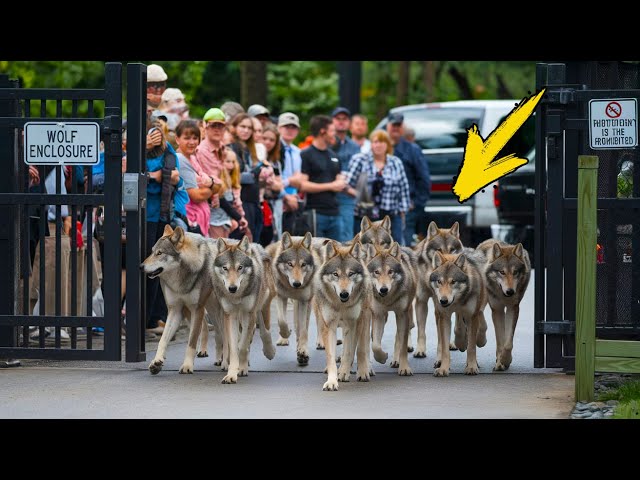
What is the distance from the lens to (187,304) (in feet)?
37.2

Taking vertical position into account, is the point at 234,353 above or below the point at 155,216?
below

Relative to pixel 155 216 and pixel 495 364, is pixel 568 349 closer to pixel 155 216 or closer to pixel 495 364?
pixel 495 364

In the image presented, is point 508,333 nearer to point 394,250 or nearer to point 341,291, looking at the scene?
point 394,250

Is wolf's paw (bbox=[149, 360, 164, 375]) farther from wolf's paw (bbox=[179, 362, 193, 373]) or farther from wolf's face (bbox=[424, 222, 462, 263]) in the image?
wolf's face (bbox=[424, 222, 462, 263])

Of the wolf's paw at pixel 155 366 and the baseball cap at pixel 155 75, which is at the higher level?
the baseball cap at pixel 155 75

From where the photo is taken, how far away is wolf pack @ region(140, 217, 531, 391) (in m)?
10.8

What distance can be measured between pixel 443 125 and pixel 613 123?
13.1m

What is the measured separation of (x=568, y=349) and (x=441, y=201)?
12030 mm

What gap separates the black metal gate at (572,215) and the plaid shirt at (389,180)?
7.84 meters

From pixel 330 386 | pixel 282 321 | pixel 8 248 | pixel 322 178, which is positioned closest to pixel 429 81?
pixel 322 178

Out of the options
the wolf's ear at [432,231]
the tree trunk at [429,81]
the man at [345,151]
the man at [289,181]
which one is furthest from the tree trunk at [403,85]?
the wolf's ear at [432,231]

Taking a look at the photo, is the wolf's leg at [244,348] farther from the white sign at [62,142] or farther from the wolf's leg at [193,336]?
the white sign at [62,142]

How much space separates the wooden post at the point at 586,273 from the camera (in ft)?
29.5

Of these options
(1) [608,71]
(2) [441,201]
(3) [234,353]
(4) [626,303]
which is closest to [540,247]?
(4) [626,303]
